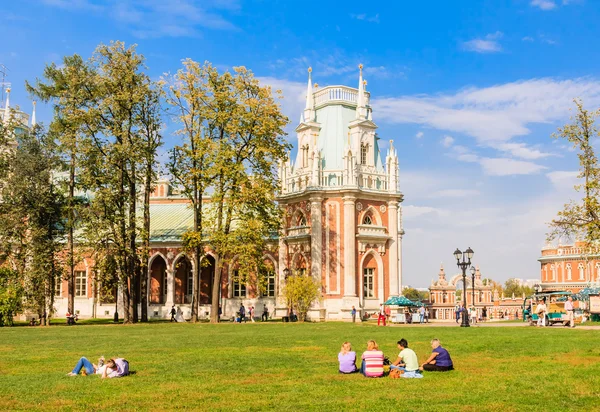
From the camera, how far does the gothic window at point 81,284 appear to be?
184ft

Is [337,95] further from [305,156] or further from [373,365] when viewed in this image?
[373,365]

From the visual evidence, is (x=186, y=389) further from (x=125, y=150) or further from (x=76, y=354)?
(x=125, y=150)

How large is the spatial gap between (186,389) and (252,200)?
1079 inches

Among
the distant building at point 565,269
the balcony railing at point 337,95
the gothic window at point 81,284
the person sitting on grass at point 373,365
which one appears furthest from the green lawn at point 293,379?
the distant building at point 565,269

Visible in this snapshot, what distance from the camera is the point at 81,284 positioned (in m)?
56.1

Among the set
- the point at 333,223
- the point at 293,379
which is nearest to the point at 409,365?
the point at 293,379

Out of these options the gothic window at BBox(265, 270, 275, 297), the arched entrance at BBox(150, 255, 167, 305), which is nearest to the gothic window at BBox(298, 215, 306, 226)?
the gothic window at BBox(265, 270, 275, 297)

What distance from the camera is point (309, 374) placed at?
51.5 feet

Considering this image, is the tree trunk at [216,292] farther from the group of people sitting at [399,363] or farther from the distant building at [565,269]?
the distant building at [565,269]

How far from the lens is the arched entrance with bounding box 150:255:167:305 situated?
5478cm

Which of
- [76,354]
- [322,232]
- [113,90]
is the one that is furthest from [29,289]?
[76,354]

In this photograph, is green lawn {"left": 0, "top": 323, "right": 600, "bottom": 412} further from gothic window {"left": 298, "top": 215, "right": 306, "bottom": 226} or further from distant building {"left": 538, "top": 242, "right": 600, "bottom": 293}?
distant building {"left": 538, "top": 242, "right": 600, "bottom": 293}

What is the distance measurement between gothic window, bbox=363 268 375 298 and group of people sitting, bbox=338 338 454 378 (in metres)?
31.2

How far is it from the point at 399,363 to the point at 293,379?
249 centimetres
